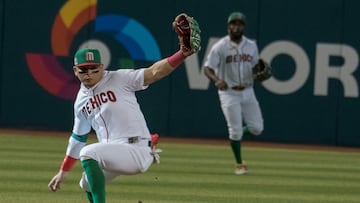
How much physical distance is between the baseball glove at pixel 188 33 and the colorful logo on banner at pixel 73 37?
36.8ft

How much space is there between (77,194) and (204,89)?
9.05 meters

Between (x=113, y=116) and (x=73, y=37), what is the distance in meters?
11.1

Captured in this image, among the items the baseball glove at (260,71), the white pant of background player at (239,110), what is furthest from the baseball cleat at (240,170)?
the baseball glove at (260,71)

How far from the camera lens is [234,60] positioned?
525 inches

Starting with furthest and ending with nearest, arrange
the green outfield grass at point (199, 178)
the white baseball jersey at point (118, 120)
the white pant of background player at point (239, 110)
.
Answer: the white pant of background player at point (239, 110), the green outfield grass at point (199, 178), the white baseball jersey at point (118, 120)

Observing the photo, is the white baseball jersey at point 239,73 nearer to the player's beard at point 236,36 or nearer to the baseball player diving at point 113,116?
the player's beard at point 236,36

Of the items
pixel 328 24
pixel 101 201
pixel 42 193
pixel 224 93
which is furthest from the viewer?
pixel 328 24

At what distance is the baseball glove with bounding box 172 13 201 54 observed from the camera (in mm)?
7406

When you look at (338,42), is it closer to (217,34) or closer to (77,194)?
(217,34)

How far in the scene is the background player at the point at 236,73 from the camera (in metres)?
13.1

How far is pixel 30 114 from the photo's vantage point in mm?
18781

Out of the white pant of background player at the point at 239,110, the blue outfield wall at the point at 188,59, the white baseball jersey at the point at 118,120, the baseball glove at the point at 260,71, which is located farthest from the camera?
the blue outfield wall at the point at 188,59

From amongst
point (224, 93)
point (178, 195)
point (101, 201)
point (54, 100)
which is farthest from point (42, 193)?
point (54, 100)

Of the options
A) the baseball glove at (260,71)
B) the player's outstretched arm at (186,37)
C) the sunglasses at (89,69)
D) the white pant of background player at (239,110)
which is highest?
the player's outstretched arm at (186,37)
